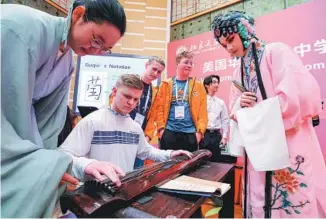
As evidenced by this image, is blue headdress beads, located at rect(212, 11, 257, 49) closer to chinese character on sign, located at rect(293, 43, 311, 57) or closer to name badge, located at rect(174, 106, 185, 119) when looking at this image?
name badge, located at rect(174, 106, 185, 119)

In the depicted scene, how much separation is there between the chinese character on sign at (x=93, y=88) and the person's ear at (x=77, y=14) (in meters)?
2.07

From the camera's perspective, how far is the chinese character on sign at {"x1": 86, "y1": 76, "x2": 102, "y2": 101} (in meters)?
2.77

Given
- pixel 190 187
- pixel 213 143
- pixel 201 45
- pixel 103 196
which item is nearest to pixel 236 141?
pixel 190 187

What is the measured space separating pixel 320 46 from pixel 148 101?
5.70ft

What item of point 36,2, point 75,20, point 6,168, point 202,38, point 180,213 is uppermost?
point 36,2

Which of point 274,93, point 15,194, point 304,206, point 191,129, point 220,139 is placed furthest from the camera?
point 220,139

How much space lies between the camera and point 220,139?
2.79 metres

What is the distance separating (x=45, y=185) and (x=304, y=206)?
3.22ft

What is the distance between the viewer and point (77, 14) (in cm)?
75

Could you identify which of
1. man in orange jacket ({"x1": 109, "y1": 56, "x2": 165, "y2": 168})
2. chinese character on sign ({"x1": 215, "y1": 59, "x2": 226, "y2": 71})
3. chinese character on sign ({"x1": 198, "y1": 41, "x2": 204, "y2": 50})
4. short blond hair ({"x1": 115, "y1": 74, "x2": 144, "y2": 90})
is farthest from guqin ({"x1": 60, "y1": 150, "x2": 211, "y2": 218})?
chinese character on sign ({"x1": 198, "y1": 41, "x2": 204, "y2": 50})

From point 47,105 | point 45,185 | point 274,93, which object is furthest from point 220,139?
point 45,185

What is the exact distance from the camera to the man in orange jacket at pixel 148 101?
6.48ft

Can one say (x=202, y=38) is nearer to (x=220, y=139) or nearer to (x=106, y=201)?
(x=220, y=139)

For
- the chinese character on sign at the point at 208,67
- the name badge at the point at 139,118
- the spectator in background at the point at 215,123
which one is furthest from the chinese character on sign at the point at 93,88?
the chinese character on sign at the point at 208,67
